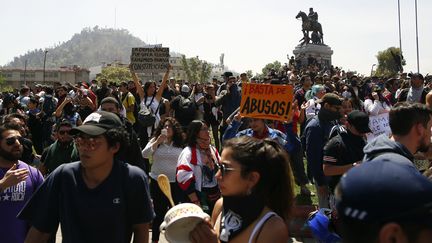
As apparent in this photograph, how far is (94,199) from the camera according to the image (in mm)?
3002

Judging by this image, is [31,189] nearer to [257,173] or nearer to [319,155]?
[257,173]

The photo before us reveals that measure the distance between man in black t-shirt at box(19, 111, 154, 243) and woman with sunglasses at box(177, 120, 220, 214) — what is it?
88.7 inches

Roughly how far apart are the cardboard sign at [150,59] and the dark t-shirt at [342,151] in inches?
369

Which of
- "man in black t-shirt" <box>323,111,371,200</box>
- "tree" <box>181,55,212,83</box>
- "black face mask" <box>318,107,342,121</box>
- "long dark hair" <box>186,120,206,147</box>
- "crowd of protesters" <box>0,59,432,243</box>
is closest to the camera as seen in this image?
"crowd of protesters" <box>0,59,432,243</box>

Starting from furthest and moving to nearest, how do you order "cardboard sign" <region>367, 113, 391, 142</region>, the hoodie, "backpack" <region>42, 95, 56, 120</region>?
"backpack" <region>42, 95, 56, 120</region>
"cardboard sign" <region>367, 113, 391, 142</region>
the hoodie

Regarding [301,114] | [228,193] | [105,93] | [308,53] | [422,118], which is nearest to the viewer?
[228,193]

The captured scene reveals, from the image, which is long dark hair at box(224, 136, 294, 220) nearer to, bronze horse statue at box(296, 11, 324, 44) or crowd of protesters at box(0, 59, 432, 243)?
crowd of protesters at box(0, 59, 432, 243)

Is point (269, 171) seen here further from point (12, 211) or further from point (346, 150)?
point (346, 150)

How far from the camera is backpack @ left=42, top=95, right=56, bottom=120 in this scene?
13.0 metres

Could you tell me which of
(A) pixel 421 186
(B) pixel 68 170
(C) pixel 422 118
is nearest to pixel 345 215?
(A) pixel 421 186

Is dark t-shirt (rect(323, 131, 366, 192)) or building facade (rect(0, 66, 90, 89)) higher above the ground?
building facade (rect(0, 66, 90, 89))

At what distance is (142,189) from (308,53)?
137 ft

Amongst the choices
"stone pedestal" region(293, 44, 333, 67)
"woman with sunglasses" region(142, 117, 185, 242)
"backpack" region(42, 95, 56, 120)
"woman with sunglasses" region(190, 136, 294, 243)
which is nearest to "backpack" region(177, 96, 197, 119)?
"woman with sunglasses" region(142, 117, 185, 242)

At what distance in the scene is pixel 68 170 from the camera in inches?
123
